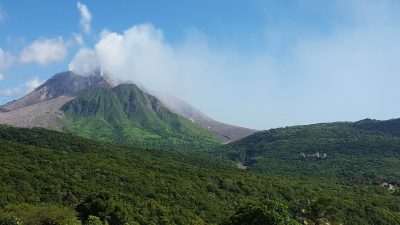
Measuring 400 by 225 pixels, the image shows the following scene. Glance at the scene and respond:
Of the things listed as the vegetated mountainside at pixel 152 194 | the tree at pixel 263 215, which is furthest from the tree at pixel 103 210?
the tree at pixel 263 215

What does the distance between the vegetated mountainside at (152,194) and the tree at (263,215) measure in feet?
0.47

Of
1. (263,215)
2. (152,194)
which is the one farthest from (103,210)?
(152,194)

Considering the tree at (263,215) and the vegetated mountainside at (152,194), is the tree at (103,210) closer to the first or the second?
the vegetated mountainside at (152,194)

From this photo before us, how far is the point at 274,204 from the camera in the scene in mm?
70938

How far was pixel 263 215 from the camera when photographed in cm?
6775

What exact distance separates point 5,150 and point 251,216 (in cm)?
11647

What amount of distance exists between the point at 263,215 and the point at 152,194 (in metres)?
73.1

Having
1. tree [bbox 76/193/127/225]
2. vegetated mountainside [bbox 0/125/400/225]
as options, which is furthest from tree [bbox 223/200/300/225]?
tree [bbox 76/193/127/225]

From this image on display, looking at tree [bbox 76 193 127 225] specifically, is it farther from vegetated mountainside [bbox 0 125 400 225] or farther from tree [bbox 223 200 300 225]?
tree [bbox 223 200 300 225]

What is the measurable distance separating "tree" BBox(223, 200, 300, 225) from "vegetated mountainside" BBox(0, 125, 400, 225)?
14 centimetres

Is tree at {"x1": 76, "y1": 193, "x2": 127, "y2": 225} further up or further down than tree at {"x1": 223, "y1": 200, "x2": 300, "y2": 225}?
further down

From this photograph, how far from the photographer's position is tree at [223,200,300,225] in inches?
2630

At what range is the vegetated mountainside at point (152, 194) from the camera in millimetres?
85938

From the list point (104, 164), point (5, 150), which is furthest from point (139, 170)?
point (5, 150)
